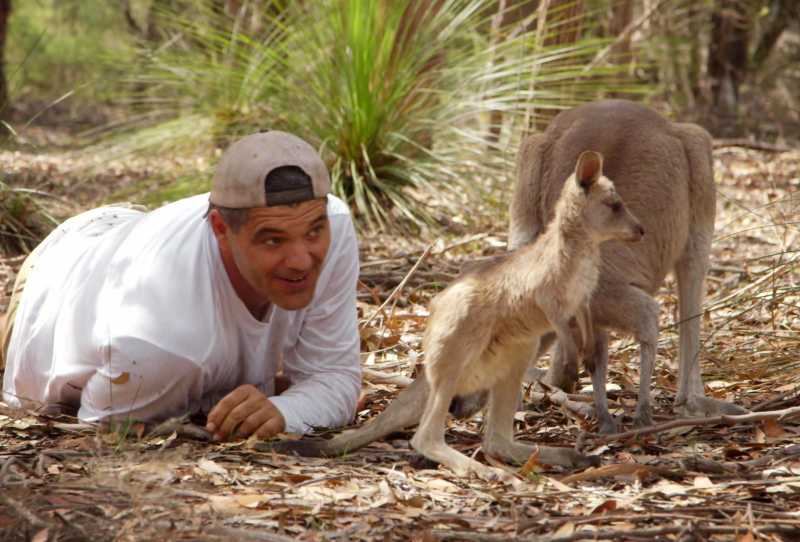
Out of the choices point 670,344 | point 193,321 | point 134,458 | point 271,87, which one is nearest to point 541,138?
point 670,344

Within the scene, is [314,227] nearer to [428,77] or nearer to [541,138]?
[541,138]

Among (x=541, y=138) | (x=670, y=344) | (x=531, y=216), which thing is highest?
(x=541, y=138)

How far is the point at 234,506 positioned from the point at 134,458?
35 cm

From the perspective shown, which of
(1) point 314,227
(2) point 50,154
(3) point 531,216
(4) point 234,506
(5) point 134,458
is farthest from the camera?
(2) point 50,154

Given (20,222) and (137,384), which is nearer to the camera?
(137,384)

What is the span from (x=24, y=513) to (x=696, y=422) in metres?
1.61

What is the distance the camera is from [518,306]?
2.77 m

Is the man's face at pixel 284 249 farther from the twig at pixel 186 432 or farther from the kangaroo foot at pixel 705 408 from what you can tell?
the kangaroo foot at pixel 705 408

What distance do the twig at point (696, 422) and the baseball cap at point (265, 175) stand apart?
962mm

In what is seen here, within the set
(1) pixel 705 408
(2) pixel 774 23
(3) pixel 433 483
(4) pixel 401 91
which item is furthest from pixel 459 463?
(2) pixel 774 23

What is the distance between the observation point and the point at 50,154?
9.97m

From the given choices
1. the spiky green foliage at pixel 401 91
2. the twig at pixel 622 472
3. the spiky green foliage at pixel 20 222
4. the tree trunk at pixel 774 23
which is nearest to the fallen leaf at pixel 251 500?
the twig at pixel 622 472

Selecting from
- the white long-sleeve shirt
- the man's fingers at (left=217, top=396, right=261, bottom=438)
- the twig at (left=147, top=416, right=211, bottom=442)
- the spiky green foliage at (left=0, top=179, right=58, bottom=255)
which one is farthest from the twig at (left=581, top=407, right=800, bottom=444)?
the spiky green foliage at (left=0, top=179, right=58, bottom=255)

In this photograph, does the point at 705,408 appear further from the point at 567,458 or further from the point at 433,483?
the point at 433,483
